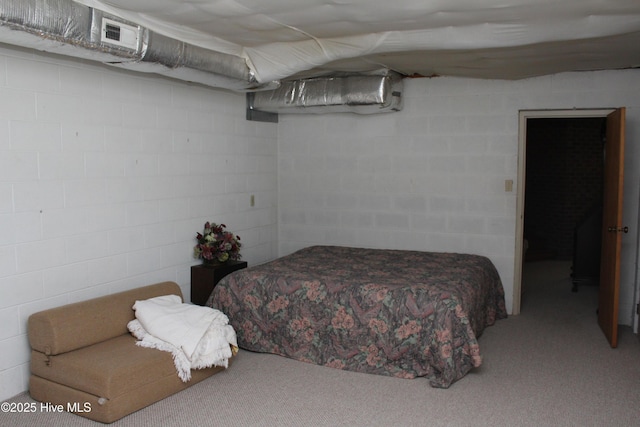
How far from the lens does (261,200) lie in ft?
19.4

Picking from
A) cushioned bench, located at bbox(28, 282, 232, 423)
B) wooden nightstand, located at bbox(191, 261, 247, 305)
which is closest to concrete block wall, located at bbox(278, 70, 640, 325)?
wooden nightstand, located at bbox(191, 261, 247, 305)

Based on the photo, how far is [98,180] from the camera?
398 cm

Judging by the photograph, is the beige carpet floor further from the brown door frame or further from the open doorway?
the open doorway

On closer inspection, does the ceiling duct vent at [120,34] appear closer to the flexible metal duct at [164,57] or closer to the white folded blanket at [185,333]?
the flexible metal duct at [164,57]

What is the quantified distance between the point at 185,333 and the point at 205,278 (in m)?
1.13

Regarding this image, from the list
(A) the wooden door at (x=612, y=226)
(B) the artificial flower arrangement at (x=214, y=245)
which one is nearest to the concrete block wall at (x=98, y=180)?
(B) the artificial flower arrangement at (x=214, y=245)

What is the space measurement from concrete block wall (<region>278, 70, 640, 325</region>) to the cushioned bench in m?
2.66

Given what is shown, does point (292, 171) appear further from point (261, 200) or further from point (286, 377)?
point (286, 377)

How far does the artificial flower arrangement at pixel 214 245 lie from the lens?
15.9ft

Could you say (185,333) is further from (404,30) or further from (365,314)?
(404,30)

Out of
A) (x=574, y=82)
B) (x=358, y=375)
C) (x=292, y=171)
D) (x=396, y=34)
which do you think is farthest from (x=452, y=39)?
(x=292, y=171)

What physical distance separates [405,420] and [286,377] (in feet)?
3.14

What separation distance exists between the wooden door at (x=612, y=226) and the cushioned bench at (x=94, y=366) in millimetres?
3180

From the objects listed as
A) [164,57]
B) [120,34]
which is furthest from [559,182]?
[120,34]
